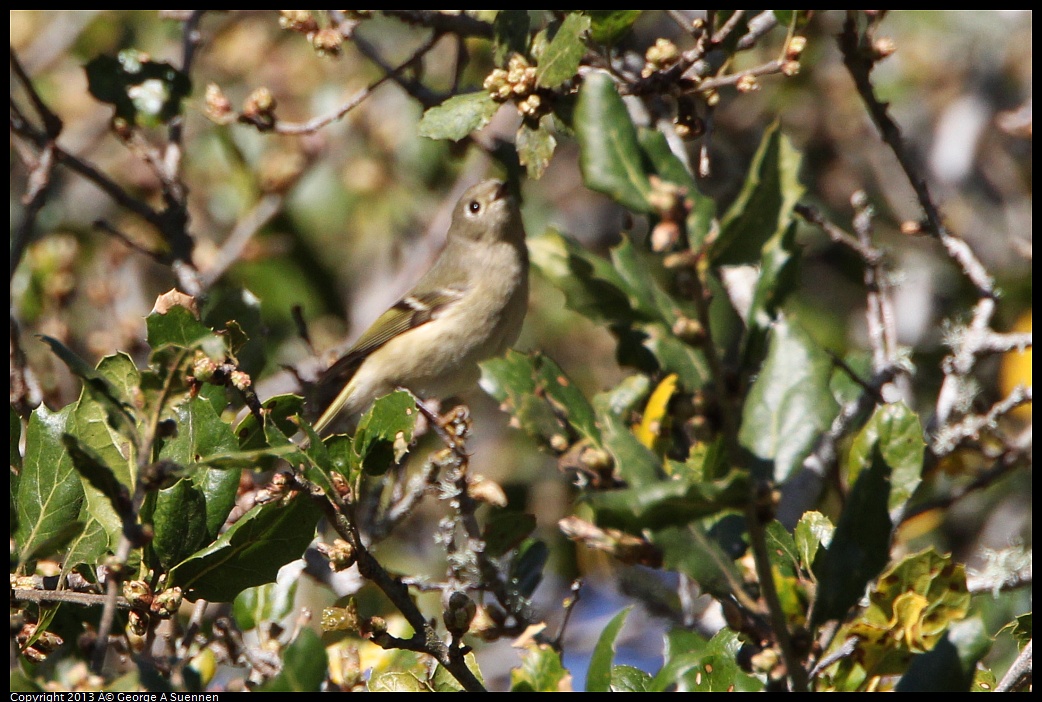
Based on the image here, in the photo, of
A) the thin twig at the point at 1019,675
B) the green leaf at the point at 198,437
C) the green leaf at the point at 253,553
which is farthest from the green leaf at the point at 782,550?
the green leaf at the point at 198,437

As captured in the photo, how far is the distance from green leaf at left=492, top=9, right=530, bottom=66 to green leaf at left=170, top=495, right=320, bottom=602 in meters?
1.24

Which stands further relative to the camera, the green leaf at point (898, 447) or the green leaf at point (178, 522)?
the green leaf at point (178, 522)

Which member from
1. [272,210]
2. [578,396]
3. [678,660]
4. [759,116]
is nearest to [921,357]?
[759,116]

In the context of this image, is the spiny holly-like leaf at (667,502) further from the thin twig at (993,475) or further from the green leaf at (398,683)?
the thin twig at (993,475)

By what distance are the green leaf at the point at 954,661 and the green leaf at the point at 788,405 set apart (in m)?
0.34

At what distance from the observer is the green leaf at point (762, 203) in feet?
4.25

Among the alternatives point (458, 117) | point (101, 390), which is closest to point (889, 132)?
point (458, 117)

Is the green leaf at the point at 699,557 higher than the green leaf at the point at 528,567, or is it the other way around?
the green leaf at the point at 699,557

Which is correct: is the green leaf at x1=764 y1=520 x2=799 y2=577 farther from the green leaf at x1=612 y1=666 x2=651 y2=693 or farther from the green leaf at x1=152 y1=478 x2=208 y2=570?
the green leaf at x1=152 y1=478 x2=208 y2=570

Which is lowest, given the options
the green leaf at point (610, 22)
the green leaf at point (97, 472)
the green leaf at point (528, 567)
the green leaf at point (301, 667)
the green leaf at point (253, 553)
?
the green leaf at point (528, 567)

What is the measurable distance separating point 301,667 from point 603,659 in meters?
0.46

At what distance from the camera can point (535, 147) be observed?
8.05ft

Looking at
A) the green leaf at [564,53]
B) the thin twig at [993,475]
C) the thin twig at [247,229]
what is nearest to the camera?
the green leaf at [564,53]

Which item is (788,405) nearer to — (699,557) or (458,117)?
(699,557)
